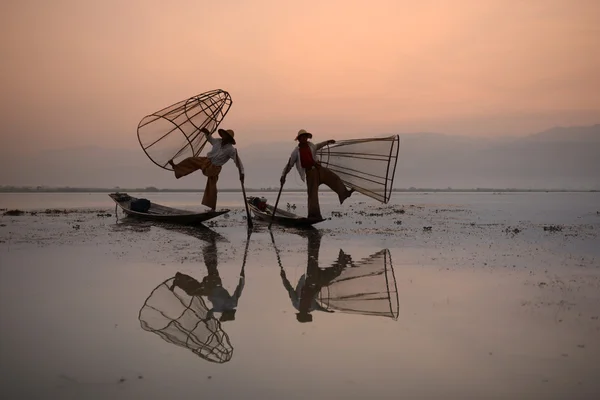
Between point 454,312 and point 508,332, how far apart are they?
0.93 m

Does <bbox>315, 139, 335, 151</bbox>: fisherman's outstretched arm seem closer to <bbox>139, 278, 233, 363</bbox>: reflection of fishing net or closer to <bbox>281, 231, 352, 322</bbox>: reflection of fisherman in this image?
<bbox>281, 231, 352, 322</bbox>: reflection of fisherman

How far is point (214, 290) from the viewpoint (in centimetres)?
777

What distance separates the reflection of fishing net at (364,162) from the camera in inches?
696

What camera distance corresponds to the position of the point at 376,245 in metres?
13.6

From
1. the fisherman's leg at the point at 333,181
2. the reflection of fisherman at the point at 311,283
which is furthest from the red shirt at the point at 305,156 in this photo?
the reflection of fisherman at the point at 311,283

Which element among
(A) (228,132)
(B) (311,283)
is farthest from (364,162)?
(B) (311,283)

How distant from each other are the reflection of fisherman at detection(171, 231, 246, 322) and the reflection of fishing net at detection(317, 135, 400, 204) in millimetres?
9205

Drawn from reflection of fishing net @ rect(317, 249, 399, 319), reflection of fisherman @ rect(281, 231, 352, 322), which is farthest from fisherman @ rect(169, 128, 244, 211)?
reflection of fishing net @ rect(317, 249, 399, 319)

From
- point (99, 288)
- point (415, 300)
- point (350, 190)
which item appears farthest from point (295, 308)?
point (350, 190)

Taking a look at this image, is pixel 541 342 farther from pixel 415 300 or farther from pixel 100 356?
pixel 100 356

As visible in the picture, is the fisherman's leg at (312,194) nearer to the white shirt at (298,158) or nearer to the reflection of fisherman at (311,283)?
the white shirt at (298,158)

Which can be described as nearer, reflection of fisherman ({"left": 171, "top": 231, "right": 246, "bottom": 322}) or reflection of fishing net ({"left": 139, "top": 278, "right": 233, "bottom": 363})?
reflection of fishing net ({"left": 139, "top": 278, "right": 233, "bottom": 363})

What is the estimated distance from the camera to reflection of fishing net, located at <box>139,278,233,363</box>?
5062 mm

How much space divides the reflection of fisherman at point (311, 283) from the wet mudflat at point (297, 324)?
0.04 metres
